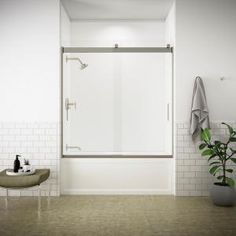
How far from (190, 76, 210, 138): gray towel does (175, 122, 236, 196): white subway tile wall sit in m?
0.19

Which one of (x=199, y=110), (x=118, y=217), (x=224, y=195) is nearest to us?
(x=118, y=217)

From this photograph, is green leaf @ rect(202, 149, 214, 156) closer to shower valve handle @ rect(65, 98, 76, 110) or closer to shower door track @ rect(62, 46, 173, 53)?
shower door track @ rect(62, 46, 173, 53)

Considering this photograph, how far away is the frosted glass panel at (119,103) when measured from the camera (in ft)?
18.6

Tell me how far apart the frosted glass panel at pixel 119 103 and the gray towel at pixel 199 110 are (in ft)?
2.52

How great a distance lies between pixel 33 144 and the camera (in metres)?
4.95

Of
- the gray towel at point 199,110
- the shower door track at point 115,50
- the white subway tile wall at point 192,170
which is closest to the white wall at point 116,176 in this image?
the white subway tile wall at point 192,170

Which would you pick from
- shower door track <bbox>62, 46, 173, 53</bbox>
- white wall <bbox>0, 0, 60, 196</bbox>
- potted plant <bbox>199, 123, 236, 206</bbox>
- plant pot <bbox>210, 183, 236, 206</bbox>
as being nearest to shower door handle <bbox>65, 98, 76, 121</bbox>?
white wall <bbox>0, 0, 60, 196</bbox>

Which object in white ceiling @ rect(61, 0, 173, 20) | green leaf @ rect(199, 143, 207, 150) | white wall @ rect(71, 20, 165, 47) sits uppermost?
white ceiling @ rect(61, 0, 173, 20)

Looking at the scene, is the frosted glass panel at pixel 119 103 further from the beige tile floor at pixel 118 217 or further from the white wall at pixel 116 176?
the beige tile floor at pixel 118 217

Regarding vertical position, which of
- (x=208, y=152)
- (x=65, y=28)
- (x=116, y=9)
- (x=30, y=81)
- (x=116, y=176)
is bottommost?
(x=116, y=176)

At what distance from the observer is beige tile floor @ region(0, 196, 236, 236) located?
11.5 ft

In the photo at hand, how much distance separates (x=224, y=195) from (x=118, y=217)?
1.41m

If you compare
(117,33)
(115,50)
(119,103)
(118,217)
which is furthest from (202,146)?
(117,33)

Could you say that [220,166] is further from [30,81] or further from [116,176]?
[30,81]
